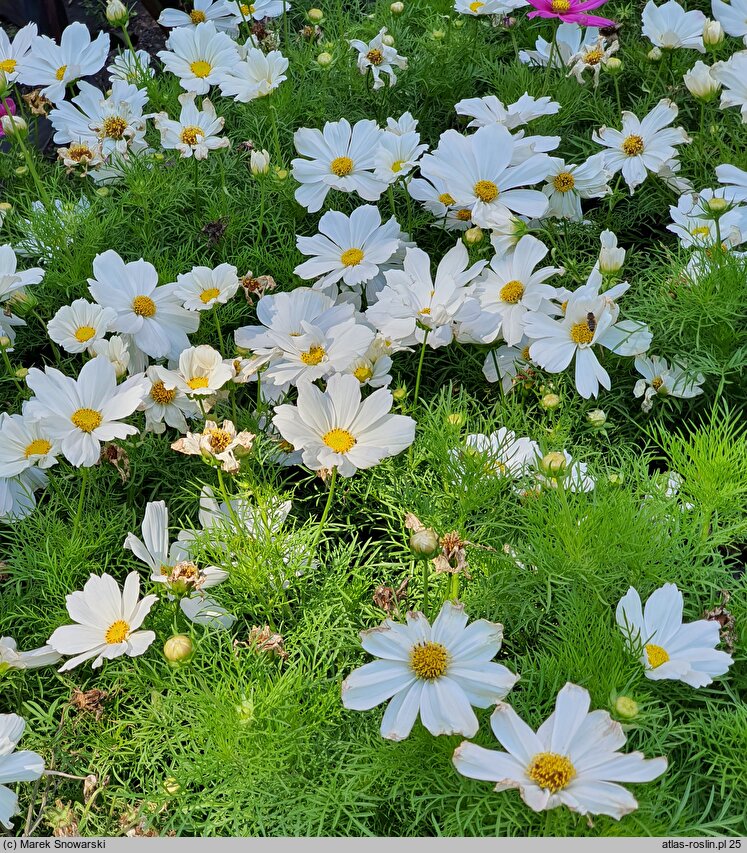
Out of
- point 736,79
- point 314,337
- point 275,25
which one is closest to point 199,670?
point 314,337

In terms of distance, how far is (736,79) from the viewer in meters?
1.54

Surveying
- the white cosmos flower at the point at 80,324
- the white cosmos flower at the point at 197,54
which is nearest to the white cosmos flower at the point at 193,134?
the white cosmos flower at the point at 197,54

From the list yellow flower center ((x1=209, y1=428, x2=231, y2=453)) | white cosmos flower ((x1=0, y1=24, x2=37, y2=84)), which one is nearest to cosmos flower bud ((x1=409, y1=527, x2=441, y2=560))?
yellow flower center ((x1=209, y1=428, x2=231, y2=453))

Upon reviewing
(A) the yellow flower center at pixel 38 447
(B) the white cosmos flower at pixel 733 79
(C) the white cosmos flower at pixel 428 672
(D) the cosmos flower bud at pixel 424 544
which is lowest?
(C) the white cosmos flower at pixel 428 672

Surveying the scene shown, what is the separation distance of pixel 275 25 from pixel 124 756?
5.85ft

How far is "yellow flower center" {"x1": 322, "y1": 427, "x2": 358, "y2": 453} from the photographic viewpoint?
1156mm

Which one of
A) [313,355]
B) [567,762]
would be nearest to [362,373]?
[313,355]

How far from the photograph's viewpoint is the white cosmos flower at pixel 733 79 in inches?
59.8

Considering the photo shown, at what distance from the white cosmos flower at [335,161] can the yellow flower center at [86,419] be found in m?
0.56

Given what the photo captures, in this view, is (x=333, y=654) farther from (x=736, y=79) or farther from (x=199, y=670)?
(x=736, y=79)

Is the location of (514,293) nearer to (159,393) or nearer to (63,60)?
(159,393)

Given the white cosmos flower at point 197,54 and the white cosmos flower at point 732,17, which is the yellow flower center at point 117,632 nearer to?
the white cosmos flower at point 197,54

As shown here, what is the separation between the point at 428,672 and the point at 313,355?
54 centimetres

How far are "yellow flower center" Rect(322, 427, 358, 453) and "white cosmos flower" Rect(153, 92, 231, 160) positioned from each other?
0.70 meters
